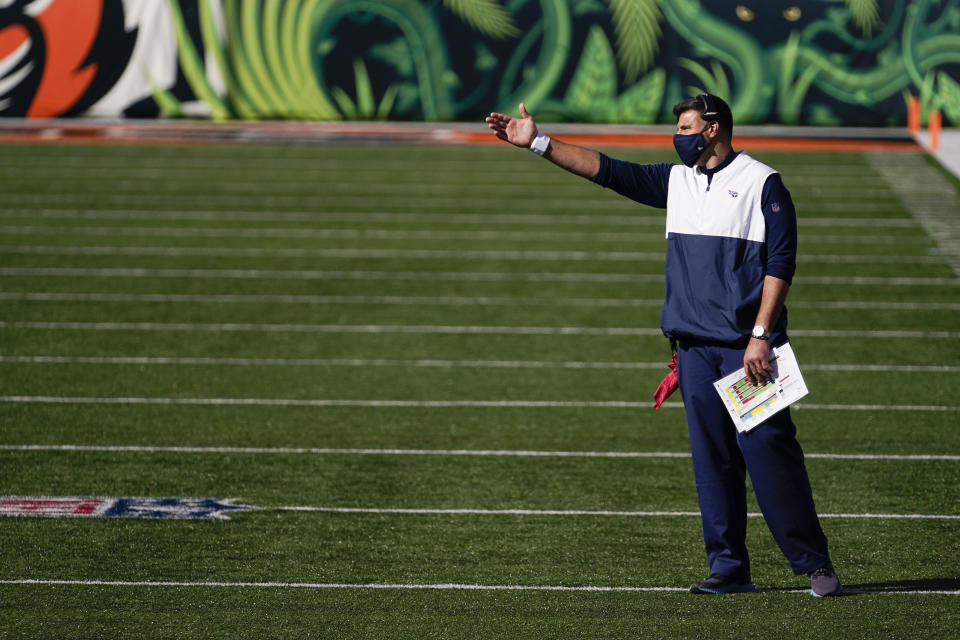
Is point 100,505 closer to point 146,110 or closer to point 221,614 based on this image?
point 221,614

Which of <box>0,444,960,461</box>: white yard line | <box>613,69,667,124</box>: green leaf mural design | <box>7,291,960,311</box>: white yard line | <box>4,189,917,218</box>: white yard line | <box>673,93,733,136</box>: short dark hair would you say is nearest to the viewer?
<box>673,93,733,136</box>: short dark hair

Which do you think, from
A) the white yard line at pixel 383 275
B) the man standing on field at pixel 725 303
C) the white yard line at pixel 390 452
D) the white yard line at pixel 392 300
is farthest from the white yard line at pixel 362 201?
the man standing on field at pixel 725 303

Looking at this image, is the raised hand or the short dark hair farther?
the raised hand

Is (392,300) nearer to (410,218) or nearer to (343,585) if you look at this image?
(410,218)

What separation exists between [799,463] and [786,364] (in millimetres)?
335

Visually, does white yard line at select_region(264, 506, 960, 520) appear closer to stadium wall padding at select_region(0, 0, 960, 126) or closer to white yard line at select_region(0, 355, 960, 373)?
white yard line at select_region(0, 355, 960, 373)

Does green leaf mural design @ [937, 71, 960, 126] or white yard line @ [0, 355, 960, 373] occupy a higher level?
white yard line @ [0, 355, 960, 373]

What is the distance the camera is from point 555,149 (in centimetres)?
466

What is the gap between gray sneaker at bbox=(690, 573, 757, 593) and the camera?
468 cm

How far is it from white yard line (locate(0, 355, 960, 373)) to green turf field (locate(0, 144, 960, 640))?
0.11 feet

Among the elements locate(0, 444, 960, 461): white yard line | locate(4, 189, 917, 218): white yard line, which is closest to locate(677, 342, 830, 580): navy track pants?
locate(0, 444, 960, 461): white yard line

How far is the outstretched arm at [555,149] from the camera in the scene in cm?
462

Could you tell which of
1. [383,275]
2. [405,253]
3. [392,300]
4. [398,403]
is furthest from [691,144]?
[405,253]

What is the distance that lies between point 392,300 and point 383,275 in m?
0.84
